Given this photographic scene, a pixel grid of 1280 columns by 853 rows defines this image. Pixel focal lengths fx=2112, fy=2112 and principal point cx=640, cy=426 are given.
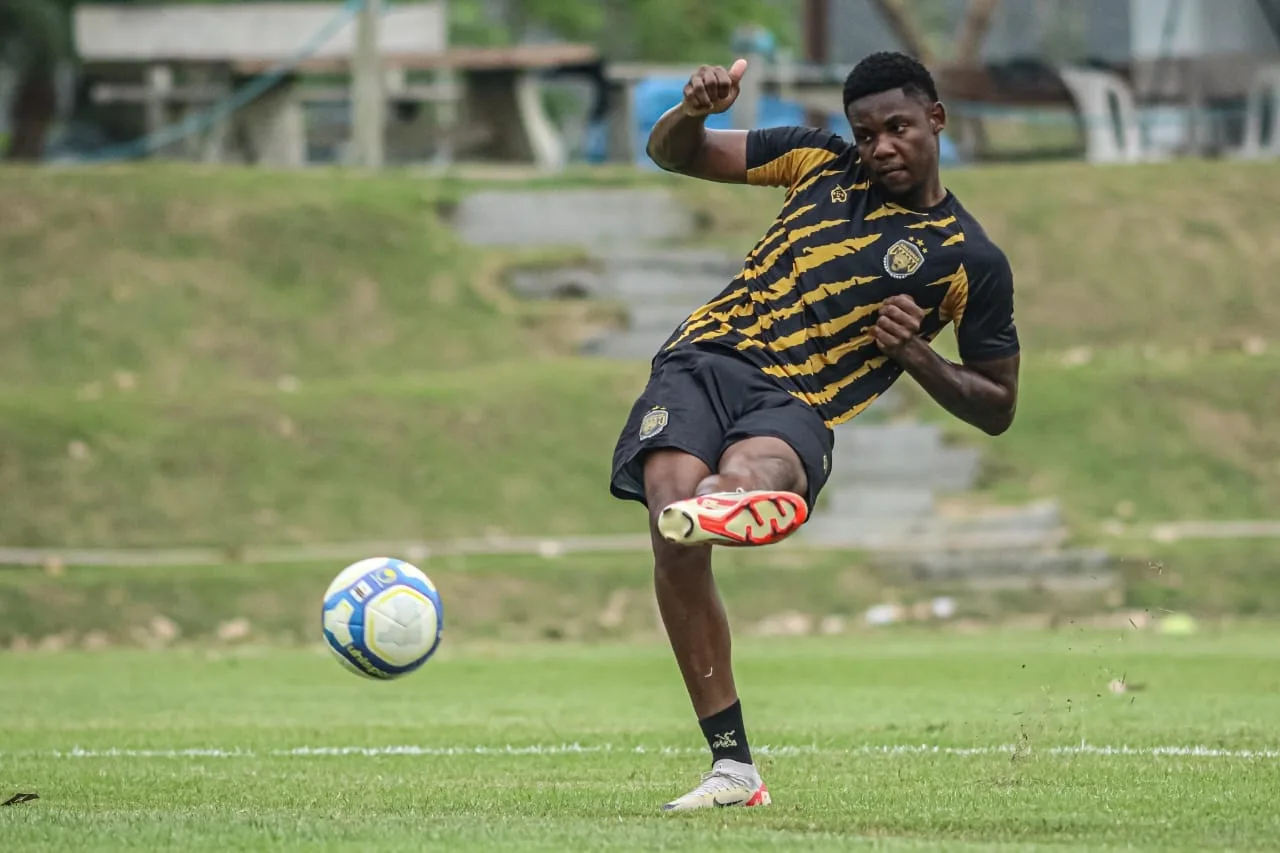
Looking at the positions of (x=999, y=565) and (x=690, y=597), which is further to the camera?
(x=999, y=565)

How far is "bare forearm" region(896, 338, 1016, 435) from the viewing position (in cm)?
652

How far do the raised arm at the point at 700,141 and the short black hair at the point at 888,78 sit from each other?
1.19 ft

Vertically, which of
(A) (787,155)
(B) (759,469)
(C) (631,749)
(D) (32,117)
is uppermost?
(A) (787,155)

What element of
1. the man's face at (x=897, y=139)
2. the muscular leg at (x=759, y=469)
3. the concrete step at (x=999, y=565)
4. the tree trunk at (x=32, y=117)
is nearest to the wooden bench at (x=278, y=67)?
the tree trunk at (x=32, y=117)

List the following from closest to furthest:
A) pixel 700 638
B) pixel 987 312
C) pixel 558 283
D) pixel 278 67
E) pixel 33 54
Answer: pixel 700 638
pixel 987 312
pixel 558 283
pixel 278 67
pixel 33 54

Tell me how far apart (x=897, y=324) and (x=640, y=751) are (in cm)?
253

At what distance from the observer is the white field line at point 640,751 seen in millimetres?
7879

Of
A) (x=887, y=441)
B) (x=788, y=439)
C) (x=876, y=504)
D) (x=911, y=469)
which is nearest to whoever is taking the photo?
(x=788, y=439)

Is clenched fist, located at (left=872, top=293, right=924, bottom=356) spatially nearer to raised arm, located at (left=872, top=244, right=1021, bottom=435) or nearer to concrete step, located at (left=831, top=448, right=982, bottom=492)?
raised arm, located at (left=872, top=244, right=1021, bottom=435)

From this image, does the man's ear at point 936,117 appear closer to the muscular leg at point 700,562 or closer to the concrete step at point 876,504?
the muscular leg at point 700,562

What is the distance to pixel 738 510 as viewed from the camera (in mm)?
5805

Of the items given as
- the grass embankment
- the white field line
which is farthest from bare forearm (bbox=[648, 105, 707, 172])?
the grass embankment

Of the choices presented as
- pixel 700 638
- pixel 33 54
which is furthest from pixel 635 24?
pixel 700 638

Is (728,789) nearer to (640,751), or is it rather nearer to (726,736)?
(726,736)
